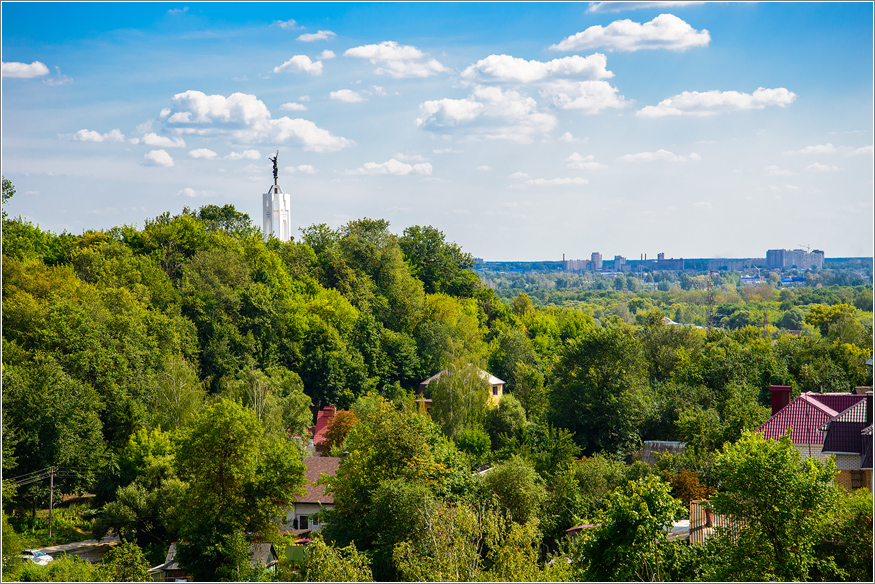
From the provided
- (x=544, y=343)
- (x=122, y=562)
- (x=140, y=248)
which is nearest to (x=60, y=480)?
(x=122, y=562)

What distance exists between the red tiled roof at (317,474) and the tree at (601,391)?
14196 millimetres

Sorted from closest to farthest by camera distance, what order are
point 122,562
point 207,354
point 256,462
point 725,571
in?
point 725,571 < point 122,562 < point 256,462 < point 207,354

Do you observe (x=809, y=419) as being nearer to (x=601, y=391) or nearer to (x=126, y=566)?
(x=601, y=391)

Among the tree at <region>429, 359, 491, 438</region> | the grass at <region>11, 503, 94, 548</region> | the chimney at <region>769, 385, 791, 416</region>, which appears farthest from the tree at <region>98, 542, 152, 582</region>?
the chimney at <region>769, 385, 791, 416</region>

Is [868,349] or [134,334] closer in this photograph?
[134,334]

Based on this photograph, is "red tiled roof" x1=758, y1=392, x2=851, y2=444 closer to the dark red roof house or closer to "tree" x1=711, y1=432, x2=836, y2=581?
the dark red roof house

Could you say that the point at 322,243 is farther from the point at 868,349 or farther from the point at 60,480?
the point at 868,349

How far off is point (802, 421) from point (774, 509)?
638 inches

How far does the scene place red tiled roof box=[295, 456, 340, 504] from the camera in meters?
39.0

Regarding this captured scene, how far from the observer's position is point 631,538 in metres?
20.7

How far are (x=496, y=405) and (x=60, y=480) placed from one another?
27428mm

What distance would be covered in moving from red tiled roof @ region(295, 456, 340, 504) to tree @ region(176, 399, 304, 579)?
761cm

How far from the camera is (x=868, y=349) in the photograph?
60031 millimetres

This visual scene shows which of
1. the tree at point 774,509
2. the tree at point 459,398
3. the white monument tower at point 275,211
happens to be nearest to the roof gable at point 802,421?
the tree at point 774,509
